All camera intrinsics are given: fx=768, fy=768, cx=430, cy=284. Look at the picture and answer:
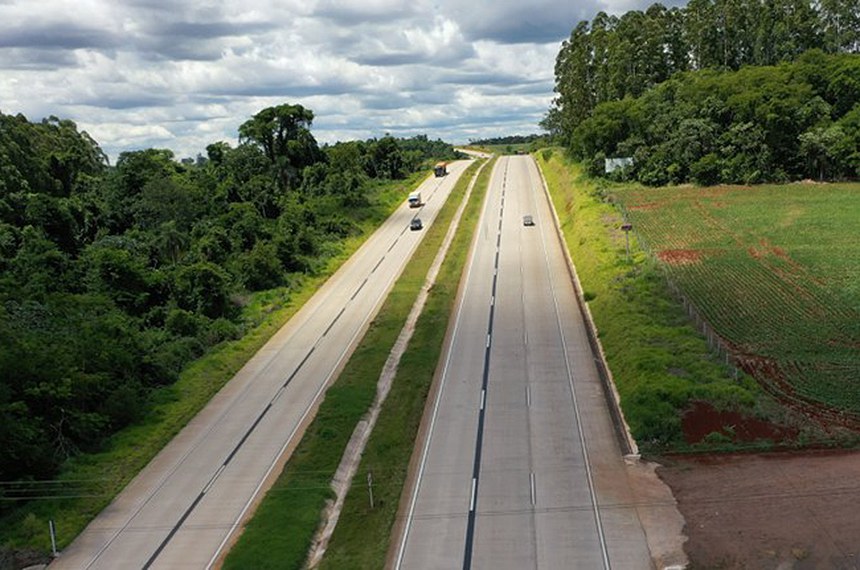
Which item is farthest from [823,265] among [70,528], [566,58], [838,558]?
[566,58]

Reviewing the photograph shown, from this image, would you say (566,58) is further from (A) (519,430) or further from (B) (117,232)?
(A) (519,430)

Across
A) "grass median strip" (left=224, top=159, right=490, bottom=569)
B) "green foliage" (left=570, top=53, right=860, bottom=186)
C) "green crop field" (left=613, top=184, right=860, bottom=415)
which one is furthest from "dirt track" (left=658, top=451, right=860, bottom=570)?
"green foliage" (left=570, top=53, right=860, bottom=186)

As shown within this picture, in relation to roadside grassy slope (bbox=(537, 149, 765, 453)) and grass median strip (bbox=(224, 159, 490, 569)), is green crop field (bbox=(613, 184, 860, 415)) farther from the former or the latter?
grass median strip (bbox=(224, 159, 490, 569))

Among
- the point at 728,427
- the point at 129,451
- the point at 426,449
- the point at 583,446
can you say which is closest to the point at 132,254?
the point at 129,451

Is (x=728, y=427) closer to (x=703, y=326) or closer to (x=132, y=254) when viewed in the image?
(x=703, y=326)

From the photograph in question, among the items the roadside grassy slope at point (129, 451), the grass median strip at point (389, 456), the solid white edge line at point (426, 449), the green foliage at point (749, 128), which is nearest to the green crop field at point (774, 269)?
the green foliage at point (749, 128)

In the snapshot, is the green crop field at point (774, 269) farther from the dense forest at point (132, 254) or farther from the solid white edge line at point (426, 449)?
the dense forest at point (132, 254)
